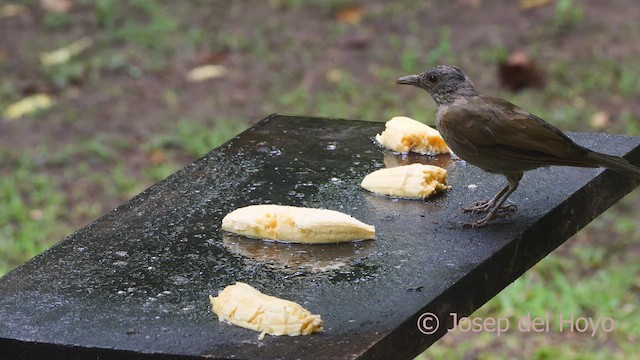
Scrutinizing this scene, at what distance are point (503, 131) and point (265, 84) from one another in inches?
215

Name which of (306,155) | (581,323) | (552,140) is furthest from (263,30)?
(552,140)

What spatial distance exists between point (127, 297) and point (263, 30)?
23.3 ft

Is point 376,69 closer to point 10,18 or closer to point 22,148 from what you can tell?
point 22,148

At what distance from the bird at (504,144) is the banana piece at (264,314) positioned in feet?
3.33

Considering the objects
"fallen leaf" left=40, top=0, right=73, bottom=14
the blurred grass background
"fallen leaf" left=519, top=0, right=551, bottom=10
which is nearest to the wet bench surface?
the blurred grass background

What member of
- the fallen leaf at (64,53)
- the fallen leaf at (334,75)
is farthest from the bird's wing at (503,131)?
the fallen leaf at (64,53)

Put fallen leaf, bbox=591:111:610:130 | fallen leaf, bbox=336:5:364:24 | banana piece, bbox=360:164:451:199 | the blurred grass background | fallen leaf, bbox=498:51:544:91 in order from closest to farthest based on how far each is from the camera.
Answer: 1. banana piece, bbox=360:164:451:199
2. the blurred grass background
3. fallen leaf, bbox=591:111:610:130
4. fallen leaf, bbox=498:51:544:91
5. fallen leaf, bbox=336:5:364:24

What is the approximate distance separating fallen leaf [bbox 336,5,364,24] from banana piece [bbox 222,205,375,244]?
6.71m

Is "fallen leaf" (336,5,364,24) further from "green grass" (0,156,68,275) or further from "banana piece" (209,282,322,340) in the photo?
"banana piece" (209,282,322,340)

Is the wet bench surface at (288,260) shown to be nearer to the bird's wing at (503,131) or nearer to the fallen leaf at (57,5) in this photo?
the bird's wing at (503,131)

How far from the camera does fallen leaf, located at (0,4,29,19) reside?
1082 cm

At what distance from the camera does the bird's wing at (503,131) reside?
12.9 feet

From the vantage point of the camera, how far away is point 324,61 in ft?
31.6

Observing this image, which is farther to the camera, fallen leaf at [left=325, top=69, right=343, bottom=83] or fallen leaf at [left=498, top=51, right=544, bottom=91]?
fallen leaf at [left=325, top=69, right=343, bottom=83]
